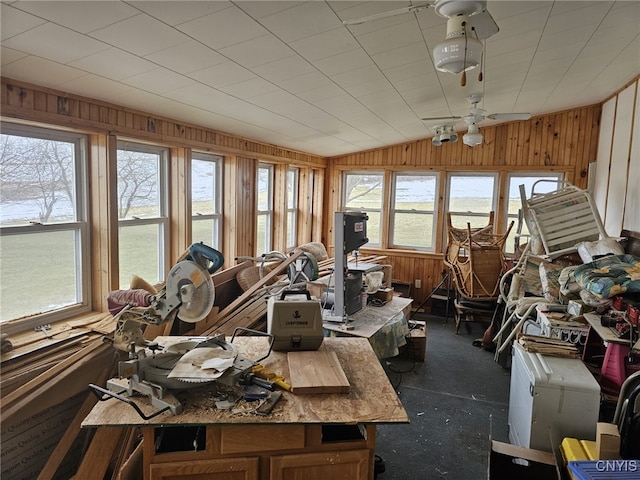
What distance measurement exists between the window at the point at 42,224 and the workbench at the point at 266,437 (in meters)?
1.48

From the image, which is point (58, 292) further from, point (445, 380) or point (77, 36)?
point (445, 380)

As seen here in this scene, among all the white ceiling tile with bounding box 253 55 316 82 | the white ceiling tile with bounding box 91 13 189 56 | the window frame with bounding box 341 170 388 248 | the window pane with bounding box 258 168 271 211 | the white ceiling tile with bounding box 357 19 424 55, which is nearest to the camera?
the white ceiling tile with bounding box 91 13 189 56

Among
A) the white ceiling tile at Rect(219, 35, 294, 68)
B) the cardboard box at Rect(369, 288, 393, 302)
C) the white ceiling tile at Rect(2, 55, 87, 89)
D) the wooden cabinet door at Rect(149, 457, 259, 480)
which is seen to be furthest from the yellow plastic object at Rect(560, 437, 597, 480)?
the white ceiling tile at Rect(2, 55, 87, 89)

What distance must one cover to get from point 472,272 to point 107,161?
4.14 m

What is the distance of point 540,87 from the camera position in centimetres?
443

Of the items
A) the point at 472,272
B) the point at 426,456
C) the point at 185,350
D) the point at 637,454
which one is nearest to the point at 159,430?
the point at 185,350

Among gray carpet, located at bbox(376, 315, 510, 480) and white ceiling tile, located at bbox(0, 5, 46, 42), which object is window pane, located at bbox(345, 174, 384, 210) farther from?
white ceiling tile, located at bbox(0, 5, 46, 42)

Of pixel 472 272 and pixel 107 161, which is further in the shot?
pixel 472 272

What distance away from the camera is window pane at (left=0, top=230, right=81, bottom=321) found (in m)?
2.51

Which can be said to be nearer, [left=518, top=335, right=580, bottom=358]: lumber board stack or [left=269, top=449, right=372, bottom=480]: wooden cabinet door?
[left=269, top=449, right=372, bottom=480]: wooden cabinet door

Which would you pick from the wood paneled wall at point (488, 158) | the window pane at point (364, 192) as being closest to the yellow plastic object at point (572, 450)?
the wood paneled wall at point (488, 158)

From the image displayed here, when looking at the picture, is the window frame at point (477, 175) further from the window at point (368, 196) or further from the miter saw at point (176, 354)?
the miter saw at point (176, 354)

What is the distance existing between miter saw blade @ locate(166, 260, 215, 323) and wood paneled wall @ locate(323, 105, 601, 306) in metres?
5.12

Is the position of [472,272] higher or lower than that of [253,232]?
lower
